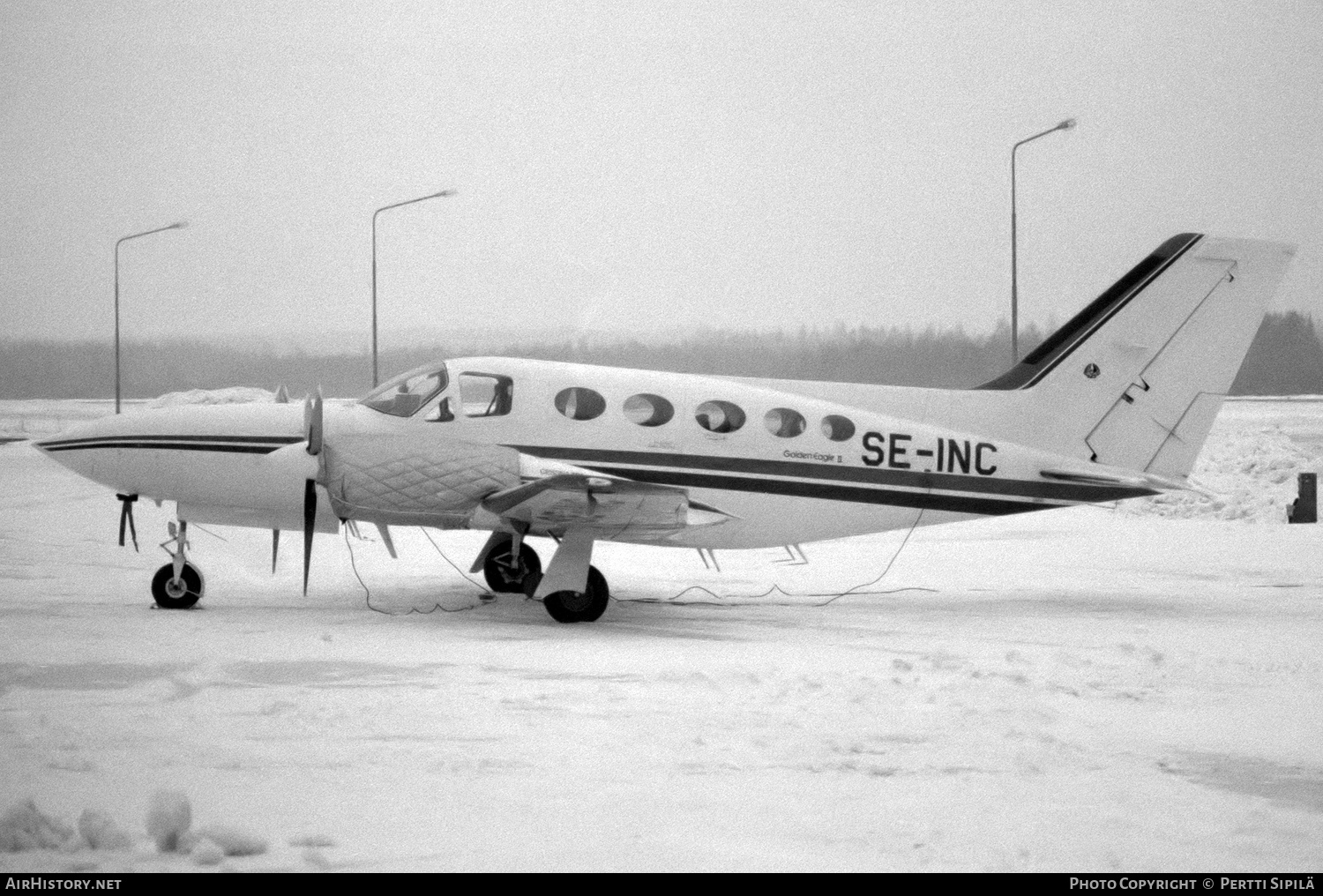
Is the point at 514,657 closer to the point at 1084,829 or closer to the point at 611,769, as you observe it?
the point at 611,769

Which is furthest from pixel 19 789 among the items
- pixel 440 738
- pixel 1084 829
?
pixel 1084 829

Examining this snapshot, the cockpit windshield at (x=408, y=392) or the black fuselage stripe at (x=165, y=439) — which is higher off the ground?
the cockpit windshield at (x=408, y=392)

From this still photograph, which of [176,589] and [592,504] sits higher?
[592,504]

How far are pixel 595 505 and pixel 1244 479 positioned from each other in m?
15.7

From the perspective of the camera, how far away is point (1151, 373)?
43.0ft

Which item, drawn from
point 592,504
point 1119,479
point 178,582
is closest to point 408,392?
point 592,504

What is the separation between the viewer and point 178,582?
447 inches

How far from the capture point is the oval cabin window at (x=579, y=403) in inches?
466

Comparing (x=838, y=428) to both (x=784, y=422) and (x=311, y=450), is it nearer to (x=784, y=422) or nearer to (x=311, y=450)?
(x=784, y=422)

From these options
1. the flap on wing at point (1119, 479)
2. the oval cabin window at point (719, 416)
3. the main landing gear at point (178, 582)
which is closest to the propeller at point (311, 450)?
the main landing gear at point (178, 582)

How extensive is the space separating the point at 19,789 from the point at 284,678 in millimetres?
2531

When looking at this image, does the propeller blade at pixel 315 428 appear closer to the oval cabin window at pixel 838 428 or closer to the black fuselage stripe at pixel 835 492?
the black fuselage stripe at pixel 835 492

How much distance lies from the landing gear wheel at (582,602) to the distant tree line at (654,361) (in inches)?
265

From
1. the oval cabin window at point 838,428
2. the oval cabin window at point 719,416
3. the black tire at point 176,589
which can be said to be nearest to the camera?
the black tire at point 176,589
